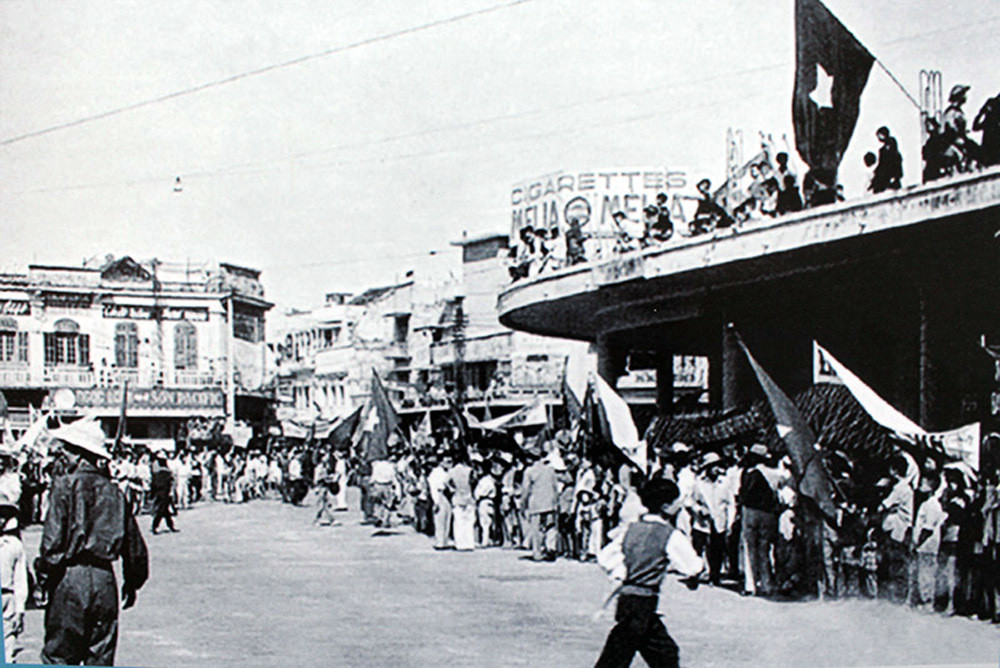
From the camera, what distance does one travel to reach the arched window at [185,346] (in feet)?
41.2

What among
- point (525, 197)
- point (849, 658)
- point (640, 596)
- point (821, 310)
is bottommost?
point (849, 658)

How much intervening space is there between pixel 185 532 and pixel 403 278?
506 centimetres

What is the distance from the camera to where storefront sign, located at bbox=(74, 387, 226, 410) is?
12.4 metres

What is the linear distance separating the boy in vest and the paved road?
2460 millimetres

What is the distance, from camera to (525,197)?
45.7 ft

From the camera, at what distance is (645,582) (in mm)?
7098

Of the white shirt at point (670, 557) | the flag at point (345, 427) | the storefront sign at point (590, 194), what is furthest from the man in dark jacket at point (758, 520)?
the flag at point (345, 427)

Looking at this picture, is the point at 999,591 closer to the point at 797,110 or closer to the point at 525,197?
the point at 797,110

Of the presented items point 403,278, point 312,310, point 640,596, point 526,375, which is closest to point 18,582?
point 640,596

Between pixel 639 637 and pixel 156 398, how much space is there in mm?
7040

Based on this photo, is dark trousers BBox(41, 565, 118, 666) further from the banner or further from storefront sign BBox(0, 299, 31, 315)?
the banner

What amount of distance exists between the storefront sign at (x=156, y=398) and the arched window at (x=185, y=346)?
31cm

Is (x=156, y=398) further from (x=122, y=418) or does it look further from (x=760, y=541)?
(x=760, y=541)

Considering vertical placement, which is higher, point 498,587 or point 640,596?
point 640,596
